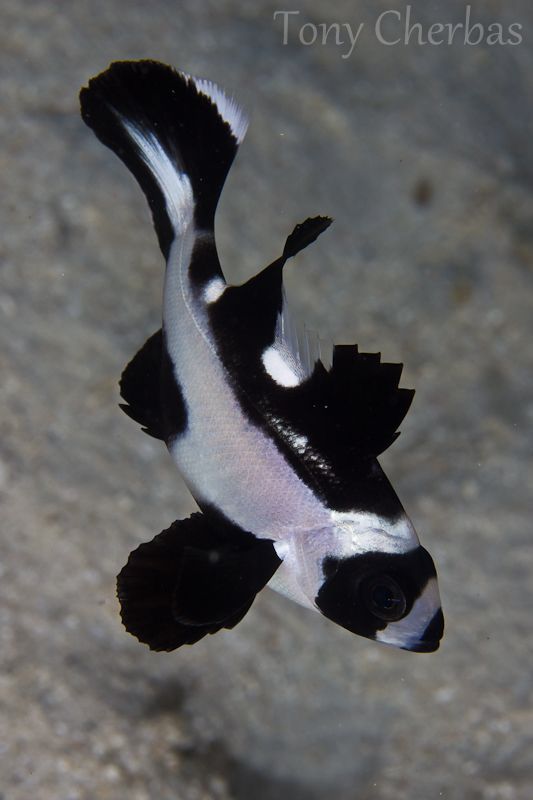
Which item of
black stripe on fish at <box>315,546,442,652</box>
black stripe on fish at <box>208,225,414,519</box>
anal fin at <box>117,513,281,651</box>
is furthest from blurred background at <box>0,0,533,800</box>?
black stripe on fish at <box>208,225,414,519</box>

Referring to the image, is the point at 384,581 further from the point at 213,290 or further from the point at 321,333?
the point at 321,333

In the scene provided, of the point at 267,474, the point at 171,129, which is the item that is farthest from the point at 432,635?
the point at 171,129

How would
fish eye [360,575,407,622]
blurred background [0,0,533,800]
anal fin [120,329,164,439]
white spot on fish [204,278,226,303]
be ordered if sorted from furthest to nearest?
blurred background [0,0,533,800], anal fin [120,329,164,439], white spot on fish [204,278,226,303], fish eye [360,575,407,622]

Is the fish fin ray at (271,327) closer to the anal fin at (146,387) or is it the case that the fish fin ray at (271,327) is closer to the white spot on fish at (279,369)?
the white spot on fish at (279,369)

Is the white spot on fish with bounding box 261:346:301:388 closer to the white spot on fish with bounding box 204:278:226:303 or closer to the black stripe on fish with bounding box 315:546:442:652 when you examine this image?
the white spot on fish with bounding box 204:278:226:303

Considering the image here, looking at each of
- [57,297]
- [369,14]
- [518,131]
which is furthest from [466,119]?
[57,297]

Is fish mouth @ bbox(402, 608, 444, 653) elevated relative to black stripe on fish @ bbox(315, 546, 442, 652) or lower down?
lower down

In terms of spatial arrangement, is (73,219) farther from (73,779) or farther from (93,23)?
(73,779)

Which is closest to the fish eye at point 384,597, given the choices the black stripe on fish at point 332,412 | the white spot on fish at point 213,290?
the black stripe on fish at point 332,412
